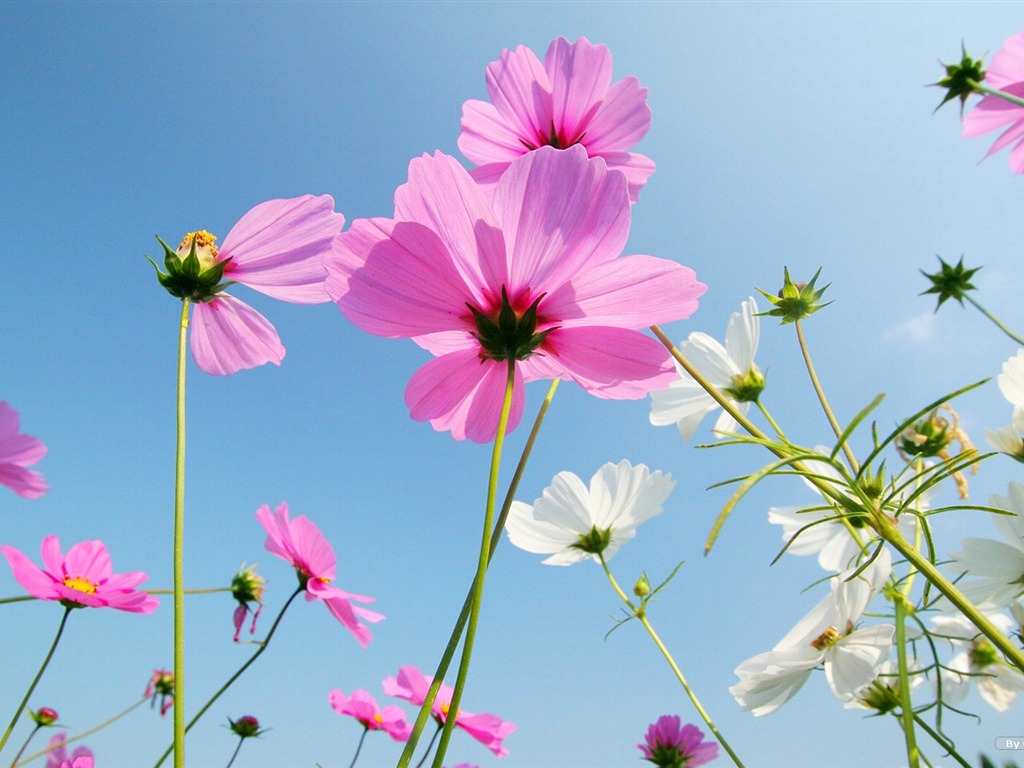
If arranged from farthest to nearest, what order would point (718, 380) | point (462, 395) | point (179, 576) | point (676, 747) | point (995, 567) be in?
1. point (676, 747)
2. point (718, 380)
3. point (995, 567)
4. point (462, 395)
5. point (179, 576)

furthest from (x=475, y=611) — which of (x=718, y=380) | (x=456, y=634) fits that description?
(x=718, y=380)

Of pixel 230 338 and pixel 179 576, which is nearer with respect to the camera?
pixel 179 576

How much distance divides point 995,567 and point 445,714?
67 cm

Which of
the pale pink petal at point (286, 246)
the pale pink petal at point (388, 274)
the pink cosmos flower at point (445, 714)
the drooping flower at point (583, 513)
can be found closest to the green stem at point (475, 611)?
the pale pink petal at point (388, 274)

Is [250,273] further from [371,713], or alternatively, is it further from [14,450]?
[371,713]

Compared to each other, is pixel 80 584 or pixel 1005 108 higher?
pixel 1005 108

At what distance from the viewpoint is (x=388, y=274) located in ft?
1.36

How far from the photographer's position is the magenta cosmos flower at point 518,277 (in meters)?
0.41

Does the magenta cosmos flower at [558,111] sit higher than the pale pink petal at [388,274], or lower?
higher

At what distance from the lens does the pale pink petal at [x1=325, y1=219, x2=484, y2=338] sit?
1.34ft

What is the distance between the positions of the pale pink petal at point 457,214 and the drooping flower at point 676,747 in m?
1.11

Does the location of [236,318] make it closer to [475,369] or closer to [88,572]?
[475,369]

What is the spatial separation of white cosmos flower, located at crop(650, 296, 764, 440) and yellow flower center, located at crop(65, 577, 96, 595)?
807 millimetres

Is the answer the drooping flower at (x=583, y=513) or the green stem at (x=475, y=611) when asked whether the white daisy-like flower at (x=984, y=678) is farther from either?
the green stem at (x=475, y=611)
